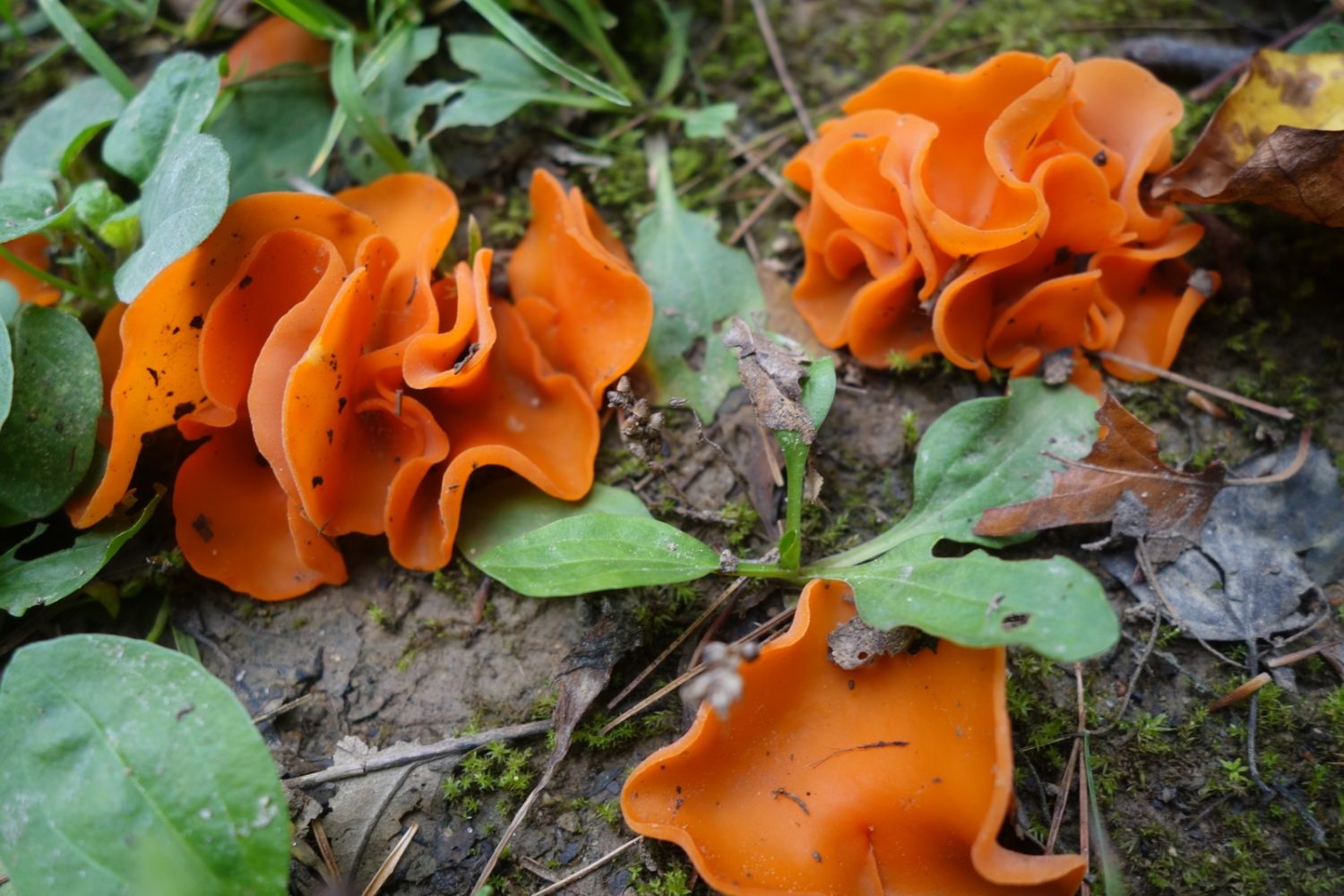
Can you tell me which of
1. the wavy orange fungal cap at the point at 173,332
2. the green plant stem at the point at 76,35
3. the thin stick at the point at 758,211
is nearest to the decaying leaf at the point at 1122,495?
the thin stick at the point at 758,211

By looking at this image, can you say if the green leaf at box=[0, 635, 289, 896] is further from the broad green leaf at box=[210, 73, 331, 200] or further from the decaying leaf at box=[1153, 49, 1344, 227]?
the decaying leaf at box=[1153, 49, 1344, 227]

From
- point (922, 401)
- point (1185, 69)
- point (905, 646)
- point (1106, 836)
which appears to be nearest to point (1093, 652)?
point (905, 646)

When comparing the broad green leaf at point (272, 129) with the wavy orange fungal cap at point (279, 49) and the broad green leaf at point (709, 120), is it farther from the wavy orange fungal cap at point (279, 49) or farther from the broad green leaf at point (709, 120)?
the broad green leaf at point (709, 120)

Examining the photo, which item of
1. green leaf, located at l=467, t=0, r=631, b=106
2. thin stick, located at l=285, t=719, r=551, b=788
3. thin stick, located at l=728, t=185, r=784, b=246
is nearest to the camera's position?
thin stick, located at l=285, t=719, r=551, b=788

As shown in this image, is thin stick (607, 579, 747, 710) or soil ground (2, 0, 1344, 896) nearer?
soil ground (2, 0, 1344, 896)

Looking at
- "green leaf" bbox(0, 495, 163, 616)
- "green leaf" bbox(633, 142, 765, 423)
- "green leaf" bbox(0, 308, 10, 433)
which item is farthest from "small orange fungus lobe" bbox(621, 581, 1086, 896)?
"green leaf" bbox(0, 308, 10, 433)

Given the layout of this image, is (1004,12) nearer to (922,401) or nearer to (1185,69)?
(1185,69)
